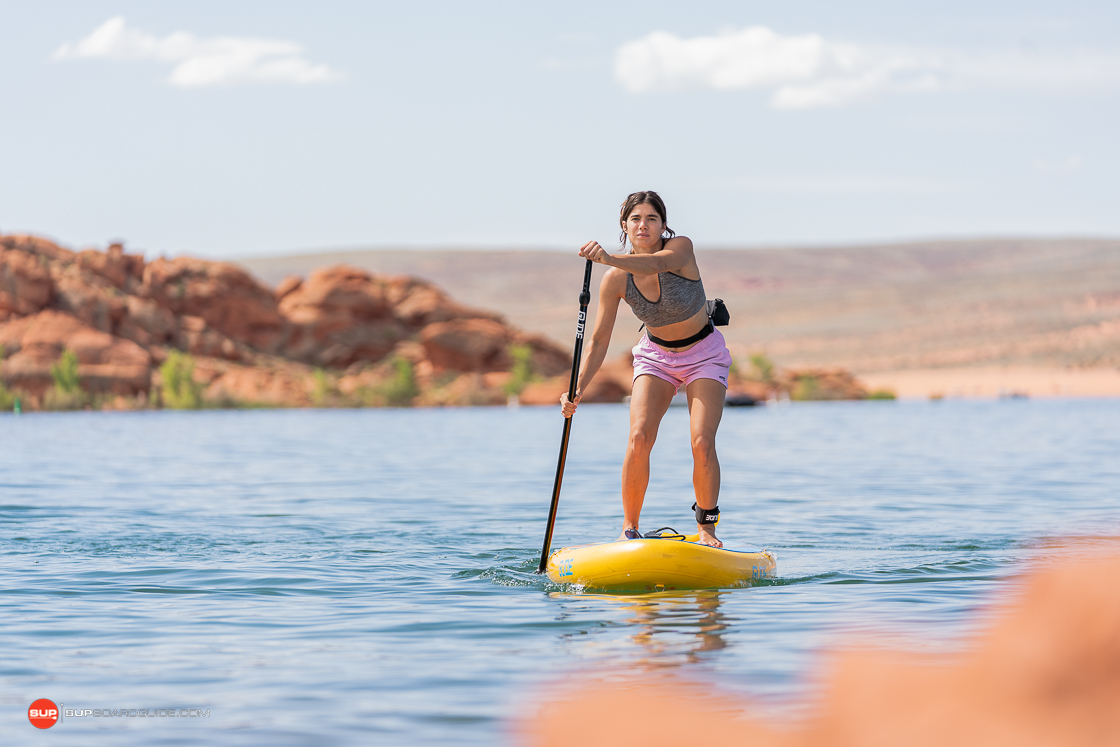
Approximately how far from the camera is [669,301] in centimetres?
909

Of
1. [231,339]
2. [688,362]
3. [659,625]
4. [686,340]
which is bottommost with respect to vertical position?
[659,625]

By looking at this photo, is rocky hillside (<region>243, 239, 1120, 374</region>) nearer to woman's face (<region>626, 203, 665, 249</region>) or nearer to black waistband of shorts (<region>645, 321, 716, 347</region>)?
black waistband of shorts (<region>645, 321, 716, 347</region>)

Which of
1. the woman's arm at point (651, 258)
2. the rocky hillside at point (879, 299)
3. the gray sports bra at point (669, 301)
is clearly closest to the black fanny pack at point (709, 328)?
the gray sports bra at point (669, 301)

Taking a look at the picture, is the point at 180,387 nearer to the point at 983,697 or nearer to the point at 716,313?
the point at 716,313

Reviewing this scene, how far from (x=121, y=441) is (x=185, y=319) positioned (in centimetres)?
4025

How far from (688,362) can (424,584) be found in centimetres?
245

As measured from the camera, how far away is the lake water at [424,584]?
589 centimetres

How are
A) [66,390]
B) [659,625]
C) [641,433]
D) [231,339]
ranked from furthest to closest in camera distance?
1. [231,339]
2. [66,390]
3. [641,433]
4. [659,625]

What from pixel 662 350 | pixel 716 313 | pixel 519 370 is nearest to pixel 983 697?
pixel 662 350

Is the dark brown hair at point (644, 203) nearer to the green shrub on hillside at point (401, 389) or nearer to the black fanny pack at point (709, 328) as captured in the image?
the black fanny pack at point (709, 328)

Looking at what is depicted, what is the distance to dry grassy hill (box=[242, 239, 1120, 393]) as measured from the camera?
11531 centimetres

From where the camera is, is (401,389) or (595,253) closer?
(595,253)

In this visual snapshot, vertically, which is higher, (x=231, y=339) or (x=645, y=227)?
(x=645, y=227)

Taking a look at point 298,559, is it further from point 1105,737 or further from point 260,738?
point 1105,737
